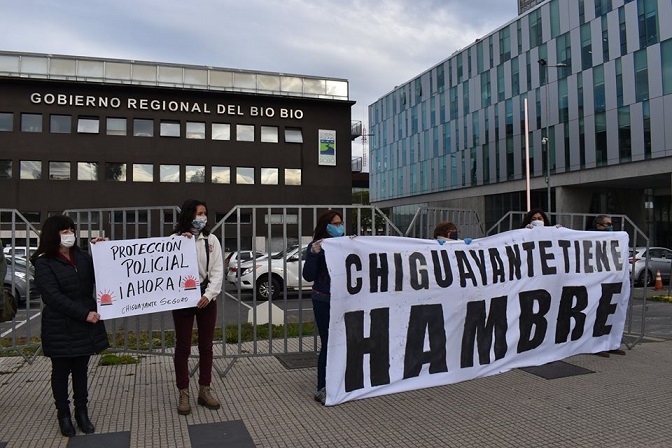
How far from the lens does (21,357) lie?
23.6ft

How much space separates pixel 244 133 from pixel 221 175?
333 centimetres

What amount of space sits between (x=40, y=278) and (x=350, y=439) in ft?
9.02

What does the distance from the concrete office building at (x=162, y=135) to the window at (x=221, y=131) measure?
69 millimetres

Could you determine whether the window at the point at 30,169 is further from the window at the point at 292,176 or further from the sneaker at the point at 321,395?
the sneaker at the point at 321,395

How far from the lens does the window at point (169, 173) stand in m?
36.2

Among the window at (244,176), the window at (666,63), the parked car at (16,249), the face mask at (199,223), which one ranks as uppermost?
the window at (666,63)

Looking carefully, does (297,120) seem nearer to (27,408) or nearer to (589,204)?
(589,204)

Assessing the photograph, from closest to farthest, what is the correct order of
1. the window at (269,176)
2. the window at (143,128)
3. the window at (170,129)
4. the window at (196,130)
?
the window at (143,128)
the window at (170,129)
the window at (196,130)
the window at (269,176)

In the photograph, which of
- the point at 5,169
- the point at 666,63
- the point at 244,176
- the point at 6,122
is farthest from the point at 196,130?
the point at 666,63

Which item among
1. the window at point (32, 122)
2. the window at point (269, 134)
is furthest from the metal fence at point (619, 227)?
the window at point (32, 122)

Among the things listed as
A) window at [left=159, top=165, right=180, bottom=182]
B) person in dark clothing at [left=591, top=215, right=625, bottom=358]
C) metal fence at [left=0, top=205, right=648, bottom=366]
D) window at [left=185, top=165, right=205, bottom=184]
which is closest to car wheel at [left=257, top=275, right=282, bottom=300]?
metal fence at [left=0, top=205, right=648, bottom=366]

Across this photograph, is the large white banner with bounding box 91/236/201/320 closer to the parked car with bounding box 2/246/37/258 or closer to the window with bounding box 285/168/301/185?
the parked car with bounding box 2/246/37/258

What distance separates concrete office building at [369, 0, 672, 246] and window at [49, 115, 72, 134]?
3154 cm

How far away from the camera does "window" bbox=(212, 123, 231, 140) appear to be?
37.2 m
